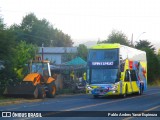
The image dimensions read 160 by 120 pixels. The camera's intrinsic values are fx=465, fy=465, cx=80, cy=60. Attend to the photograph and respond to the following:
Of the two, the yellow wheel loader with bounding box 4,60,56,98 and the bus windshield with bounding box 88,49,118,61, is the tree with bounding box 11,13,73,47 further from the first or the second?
the bus windshield with bounding box 88,49,118,61

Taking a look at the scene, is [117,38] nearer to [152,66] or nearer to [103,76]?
[152,66]

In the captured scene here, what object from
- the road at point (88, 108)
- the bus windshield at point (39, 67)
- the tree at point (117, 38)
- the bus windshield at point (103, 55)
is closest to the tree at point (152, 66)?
the tree at point (117, 38)

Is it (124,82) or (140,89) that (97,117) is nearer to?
(124,82)

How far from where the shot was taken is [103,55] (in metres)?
33.9

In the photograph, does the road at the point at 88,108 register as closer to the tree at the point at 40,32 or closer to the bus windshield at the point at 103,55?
the bus windshield at the point at 103,55

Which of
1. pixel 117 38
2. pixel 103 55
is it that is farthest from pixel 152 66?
pixel 103 55

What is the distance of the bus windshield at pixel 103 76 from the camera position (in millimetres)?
33562

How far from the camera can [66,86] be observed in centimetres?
4797

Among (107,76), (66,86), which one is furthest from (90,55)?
→ (66,86)

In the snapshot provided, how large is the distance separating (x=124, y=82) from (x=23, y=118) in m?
17.4

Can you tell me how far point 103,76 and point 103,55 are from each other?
154 cm

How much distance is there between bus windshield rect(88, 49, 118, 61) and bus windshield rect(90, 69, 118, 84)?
0.85 m

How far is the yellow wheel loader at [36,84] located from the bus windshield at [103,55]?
14.6 ft

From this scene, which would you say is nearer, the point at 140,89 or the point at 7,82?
the point at 7,82
